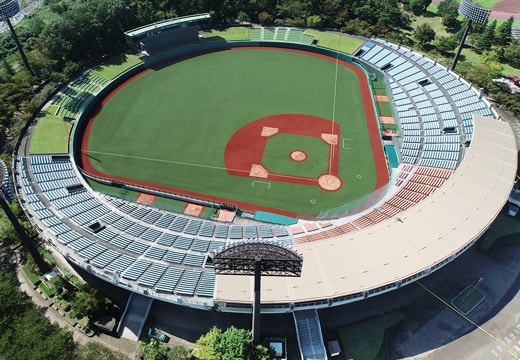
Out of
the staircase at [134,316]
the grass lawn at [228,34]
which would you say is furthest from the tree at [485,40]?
the staircase at [134,316]

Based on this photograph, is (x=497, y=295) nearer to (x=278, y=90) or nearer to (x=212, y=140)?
(x=212, y=140)

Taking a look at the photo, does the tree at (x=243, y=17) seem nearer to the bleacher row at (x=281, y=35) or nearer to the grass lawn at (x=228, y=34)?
the grass lawn at (x=228, y=34)

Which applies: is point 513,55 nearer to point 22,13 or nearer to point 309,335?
point 309,335

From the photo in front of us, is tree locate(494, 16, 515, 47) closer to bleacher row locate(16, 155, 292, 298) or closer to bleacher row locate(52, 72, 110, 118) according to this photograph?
bleacher row locate(16, 155, 292, 298)

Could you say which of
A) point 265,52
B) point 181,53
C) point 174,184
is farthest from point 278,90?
point 174,184

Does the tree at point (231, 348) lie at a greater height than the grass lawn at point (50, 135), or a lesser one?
lesser

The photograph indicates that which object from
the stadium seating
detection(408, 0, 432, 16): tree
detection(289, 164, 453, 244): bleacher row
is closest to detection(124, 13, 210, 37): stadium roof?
the stadium seating
